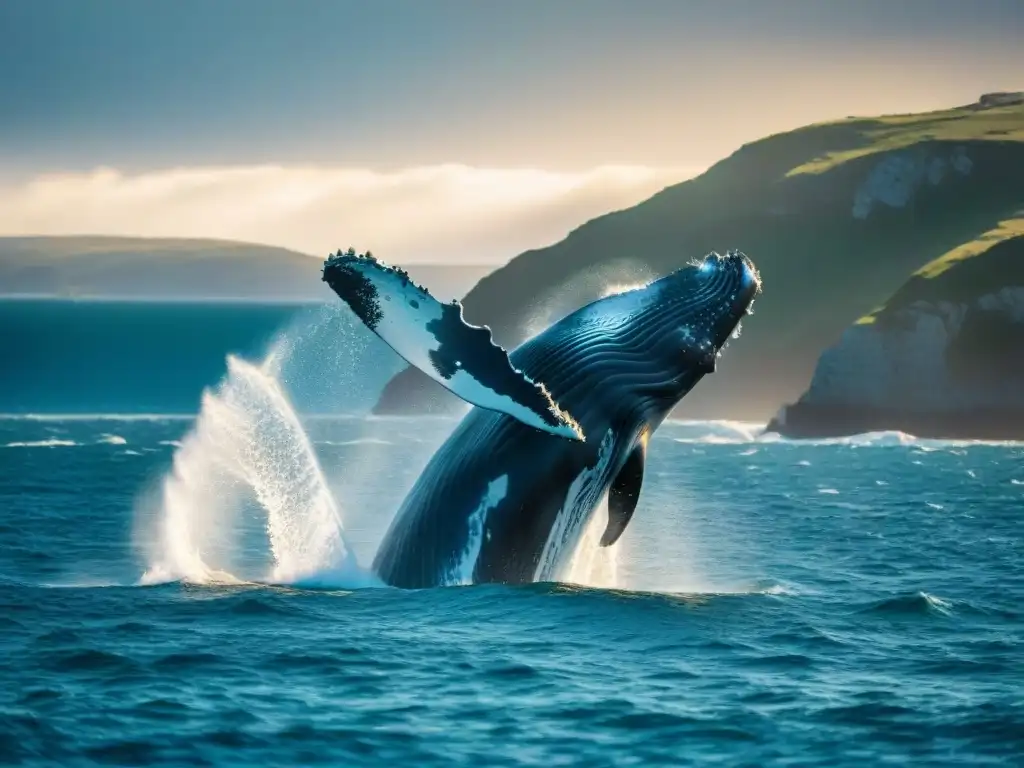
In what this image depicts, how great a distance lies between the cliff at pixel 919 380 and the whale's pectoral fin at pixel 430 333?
6673 cm

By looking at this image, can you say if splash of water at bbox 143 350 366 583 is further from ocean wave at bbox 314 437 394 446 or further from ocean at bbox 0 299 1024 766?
ocean wave at bbox 314 437 394 446

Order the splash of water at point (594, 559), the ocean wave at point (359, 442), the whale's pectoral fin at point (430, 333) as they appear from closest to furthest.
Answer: the whale's pectoral fin at point (430, 333)
the splash of water at point (594, 559)
the ocean wave at point (359, 442)

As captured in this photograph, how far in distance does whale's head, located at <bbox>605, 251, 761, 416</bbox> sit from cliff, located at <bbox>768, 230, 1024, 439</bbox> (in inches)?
2513

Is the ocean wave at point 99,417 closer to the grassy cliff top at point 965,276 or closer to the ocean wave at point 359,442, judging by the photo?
the ocean wave at point 359,442

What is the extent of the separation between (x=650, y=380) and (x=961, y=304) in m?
70.0

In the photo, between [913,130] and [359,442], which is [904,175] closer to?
[913,130]

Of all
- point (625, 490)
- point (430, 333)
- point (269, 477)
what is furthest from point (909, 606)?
point (430, 333)

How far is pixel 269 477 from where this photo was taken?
652 inches

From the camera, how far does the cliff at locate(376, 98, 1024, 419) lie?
361ft

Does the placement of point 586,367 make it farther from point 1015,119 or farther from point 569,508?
point 1015,119

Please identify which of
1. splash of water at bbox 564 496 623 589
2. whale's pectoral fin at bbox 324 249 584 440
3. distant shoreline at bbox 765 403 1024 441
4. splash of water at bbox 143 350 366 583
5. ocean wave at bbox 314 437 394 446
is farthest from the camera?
distant shoreline at bbox 765 403 1024 441

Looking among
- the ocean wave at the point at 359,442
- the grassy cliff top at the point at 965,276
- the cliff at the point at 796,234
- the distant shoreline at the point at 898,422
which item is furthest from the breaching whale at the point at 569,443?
the cliff at the point at 796,234

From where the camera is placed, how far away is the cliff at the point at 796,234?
110062 mm

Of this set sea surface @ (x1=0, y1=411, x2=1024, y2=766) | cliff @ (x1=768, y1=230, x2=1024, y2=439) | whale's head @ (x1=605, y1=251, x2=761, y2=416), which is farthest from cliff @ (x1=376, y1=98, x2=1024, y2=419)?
whale's head @ (x1=605, y1=251, x2=761, y2=416)
